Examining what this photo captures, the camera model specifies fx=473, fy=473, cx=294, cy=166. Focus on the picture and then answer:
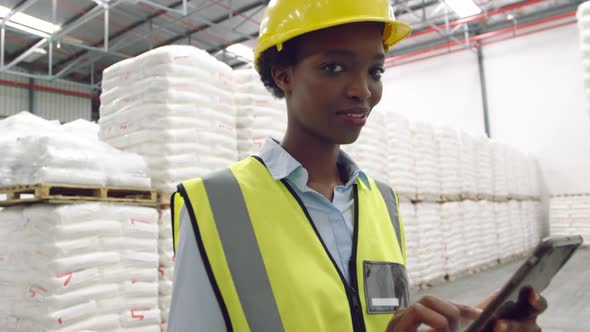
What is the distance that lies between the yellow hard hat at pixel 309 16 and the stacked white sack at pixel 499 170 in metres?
8.85

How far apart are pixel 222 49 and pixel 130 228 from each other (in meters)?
9.87

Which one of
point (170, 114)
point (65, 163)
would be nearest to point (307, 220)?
point (65, 163)

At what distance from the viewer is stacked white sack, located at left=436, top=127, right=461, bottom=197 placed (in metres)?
7.30

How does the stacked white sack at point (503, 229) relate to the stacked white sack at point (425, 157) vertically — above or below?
below

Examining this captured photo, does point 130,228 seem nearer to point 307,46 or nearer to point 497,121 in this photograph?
point 307,46

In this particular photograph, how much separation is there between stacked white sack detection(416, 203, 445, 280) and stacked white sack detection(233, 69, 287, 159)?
9.99ft

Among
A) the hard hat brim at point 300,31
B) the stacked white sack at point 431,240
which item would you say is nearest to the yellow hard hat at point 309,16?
the hard hat brim at point 300,31

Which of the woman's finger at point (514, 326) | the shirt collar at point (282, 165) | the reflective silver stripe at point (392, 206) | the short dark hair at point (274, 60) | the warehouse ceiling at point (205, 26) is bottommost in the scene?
the woman's finger at point (514, 326)

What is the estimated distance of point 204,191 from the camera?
3.40 ft

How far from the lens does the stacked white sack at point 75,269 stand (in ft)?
9.57

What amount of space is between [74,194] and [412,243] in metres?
4.30

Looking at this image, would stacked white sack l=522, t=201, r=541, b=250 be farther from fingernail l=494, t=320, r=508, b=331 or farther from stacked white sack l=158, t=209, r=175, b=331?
fingernail l=494, t=320, r=508, b=331

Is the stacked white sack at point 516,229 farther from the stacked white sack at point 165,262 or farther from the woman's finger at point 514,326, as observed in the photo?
the woman's finger at point 514,326

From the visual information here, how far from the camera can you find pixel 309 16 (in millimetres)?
1117
